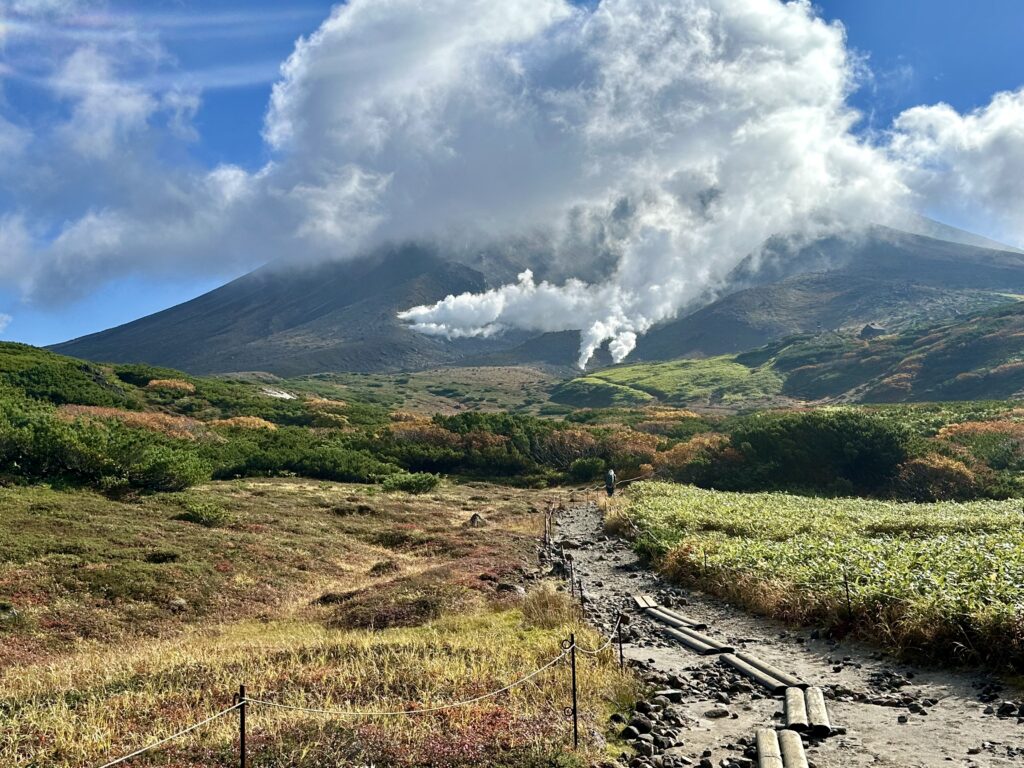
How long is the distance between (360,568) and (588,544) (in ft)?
34.5

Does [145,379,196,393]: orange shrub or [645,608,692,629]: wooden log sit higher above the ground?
[145,379,196,393]: orange shrub

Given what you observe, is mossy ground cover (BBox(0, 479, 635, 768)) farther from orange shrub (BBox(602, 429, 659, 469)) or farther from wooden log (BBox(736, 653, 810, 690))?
orange shrub (BBox(602, 429, 659, 469))

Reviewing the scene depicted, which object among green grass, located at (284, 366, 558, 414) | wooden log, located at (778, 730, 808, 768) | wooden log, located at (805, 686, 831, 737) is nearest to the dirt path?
wooden log, located at (805, 686, 831, 737)

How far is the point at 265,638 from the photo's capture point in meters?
14.3

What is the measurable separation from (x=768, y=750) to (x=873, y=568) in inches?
326

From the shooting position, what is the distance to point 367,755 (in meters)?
7.62

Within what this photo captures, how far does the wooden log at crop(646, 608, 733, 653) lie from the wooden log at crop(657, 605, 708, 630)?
8.2 inches

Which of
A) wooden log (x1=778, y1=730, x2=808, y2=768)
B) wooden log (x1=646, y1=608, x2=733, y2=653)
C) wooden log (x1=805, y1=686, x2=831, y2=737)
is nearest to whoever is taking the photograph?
wooden log (x1=778, y1=730, x2=808, y2=768)

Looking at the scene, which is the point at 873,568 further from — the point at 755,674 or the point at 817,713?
the point at 817,713

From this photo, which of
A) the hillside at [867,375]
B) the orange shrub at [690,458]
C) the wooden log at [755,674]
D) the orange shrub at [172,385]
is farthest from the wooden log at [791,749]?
the hillside at [867,375]

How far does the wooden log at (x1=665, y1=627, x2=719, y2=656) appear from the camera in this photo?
42.5ft

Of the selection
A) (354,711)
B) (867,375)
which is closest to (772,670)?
(354,711)

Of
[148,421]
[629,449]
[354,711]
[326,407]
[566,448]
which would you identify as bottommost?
[354,711]

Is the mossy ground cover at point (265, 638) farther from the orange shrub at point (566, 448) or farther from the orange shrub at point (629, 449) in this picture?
the orange shrub at point (566, 448)
